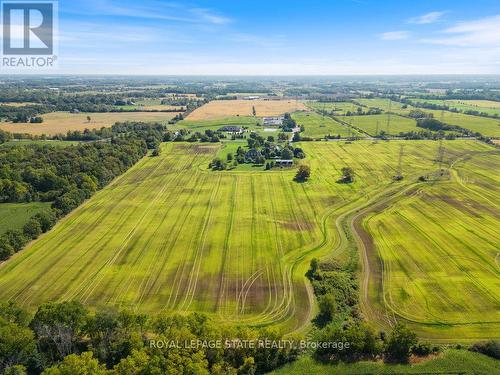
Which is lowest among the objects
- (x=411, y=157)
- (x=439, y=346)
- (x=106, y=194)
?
(x=439, y=346)

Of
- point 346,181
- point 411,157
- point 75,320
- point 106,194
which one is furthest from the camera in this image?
point 411,157

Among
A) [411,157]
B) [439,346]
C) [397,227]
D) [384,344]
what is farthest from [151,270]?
[411,157]

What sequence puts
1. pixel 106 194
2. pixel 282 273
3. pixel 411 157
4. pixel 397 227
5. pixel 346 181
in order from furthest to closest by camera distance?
pixel 411 157
pixel 346 181
pixel 106 194
pixel 397 227
pixel 282 273

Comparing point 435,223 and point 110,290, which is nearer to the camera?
point 110,290

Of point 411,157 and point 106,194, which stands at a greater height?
point 411,157

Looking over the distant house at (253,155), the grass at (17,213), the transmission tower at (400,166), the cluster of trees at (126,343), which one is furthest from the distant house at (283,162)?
the cluster of trees at (126,343)

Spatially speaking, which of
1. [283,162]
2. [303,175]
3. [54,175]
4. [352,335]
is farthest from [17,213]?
[283,162]

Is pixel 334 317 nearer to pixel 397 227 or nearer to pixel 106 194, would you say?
pixel 397 227
